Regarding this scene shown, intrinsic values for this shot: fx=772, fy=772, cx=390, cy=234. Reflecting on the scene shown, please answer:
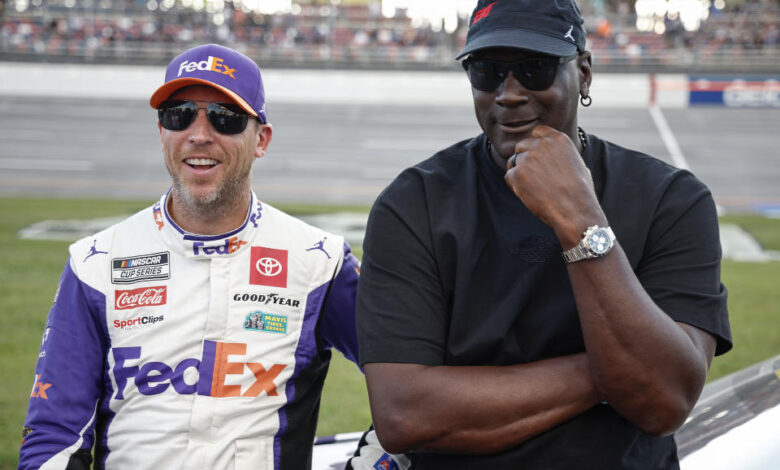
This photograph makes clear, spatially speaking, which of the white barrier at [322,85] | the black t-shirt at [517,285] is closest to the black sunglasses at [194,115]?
the black t-shirt at [517,285]

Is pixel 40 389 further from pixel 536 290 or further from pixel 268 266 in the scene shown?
pixel 536 290

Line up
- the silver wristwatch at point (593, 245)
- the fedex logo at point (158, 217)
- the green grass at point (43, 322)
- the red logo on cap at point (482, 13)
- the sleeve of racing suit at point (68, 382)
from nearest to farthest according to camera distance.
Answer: the silver wristwatch at point (593, 245) < the red logo on cap at point (482, 13) < the sleeve of racing suit at point (68, 382) < the fedex logo at point (158, 217) < the green grass at point (43, 322)

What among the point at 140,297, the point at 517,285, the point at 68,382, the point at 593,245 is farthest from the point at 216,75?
the point at 593,245

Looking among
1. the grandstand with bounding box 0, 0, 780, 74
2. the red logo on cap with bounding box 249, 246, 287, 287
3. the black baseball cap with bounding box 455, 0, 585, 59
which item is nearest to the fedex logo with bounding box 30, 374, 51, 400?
the red logo on cap with bounding box 249, 246, 287, 287

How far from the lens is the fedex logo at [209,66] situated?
8.02ft

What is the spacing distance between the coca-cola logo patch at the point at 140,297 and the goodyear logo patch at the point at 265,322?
0.27 m

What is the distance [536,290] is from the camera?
1.83m

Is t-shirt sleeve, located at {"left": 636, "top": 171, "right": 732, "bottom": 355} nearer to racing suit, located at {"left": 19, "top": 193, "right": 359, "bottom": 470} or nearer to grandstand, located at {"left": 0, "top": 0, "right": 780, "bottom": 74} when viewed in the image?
racing suit, located at {"left": 19, "top": 193, "right": 359, "bottom": 470}

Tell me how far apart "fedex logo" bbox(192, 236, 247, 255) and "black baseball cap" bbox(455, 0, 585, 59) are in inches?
39.3

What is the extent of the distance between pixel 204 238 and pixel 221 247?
6 cm

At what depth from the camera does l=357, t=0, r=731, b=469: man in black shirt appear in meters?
1.67

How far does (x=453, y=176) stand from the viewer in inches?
78.2

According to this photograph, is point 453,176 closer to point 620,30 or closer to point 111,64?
point 111,64

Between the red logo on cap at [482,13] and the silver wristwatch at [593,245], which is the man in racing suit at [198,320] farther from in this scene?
the silver wristwatch at [593,245]
